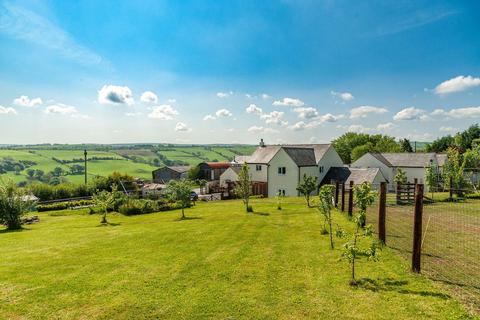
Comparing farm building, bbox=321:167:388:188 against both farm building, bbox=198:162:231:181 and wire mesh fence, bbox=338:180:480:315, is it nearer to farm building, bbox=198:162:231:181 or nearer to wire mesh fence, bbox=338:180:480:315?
wire mesh fence, bbox=338:180:480:315

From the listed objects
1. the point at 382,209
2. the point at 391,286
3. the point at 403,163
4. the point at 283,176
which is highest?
the point at 403,163

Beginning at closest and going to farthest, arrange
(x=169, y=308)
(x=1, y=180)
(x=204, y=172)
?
(x=169, y=308)
(x=1, y=180)
(x=204, y=172)

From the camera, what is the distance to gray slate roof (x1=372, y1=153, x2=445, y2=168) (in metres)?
54.8

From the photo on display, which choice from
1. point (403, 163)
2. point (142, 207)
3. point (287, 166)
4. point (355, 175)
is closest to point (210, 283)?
point (142, 207)

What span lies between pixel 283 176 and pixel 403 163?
2657 cm

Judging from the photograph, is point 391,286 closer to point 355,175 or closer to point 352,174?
point 355,175

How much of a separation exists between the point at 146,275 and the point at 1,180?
2279 cm

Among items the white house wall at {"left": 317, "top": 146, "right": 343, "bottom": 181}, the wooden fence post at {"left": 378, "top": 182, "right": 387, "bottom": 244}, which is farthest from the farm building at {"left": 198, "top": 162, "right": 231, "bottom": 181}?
the wooden fence post at {"left": 378, "top": 182, "right": 387, "bottom": 244}

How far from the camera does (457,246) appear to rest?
12.2 m

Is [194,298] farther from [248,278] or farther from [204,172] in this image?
[204,172]

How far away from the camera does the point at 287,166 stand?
44.9 m

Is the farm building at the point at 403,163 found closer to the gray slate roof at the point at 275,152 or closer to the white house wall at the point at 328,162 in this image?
the white house wall at the point at 328,162

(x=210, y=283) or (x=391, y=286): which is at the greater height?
(x=391, y=286)

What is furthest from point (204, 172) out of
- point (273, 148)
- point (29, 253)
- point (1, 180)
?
point (29, 253)
